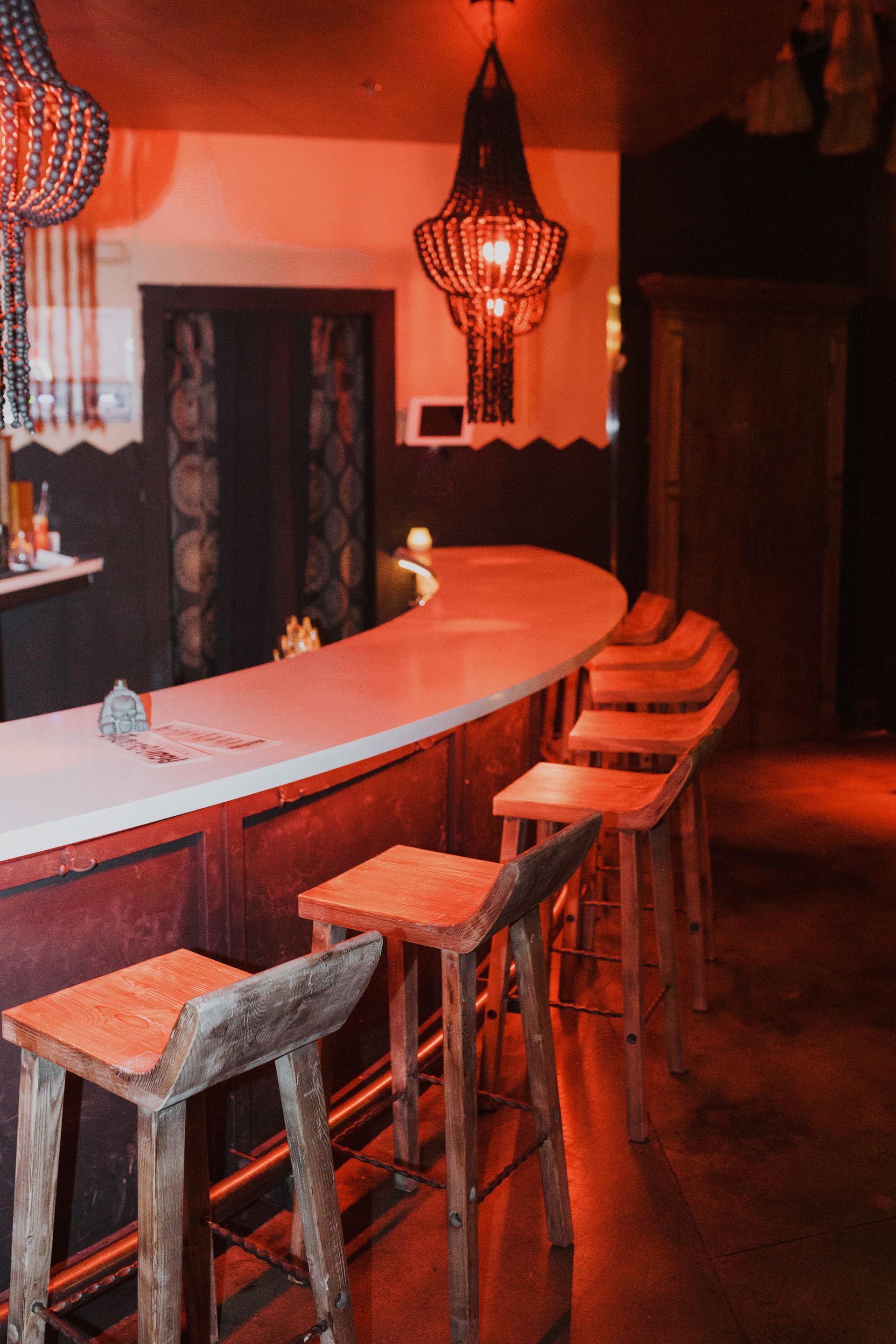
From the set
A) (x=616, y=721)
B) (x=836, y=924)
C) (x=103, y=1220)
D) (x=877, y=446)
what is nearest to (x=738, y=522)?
(x=877, y=446)

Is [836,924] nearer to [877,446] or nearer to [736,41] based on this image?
[736,41]

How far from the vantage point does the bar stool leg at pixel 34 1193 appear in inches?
64.2

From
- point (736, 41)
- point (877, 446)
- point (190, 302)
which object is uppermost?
point (736, 41)

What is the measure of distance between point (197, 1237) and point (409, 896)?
62cm

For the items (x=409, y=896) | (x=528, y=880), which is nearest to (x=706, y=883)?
(x=409, y=896)

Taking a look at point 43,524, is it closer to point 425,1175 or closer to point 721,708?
point 721,708

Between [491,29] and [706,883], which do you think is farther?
[491,29]

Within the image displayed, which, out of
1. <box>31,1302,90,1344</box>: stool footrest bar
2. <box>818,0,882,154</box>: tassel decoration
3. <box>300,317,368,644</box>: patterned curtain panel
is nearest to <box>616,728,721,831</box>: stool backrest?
<box>31,1302,90,1344</box>: stool footrest bar

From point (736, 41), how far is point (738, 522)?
2492 mm

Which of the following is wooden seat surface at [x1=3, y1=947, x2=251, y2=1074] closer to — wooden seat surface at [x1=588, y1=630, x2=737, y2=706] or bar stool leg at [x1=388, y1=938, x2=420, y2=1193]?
bar stool leg at [x1=388, y1=938, x2=420, y2=1193]

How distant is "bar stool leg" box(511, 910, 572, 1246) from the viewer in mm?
2109

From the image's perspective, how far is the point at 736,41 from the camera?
4.14 metres

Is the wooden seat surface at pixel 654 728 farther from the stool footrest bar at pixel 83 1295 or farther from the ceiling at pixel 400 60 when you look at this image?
the ceiling at pixel 400 60

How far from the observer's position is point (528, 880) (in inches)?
73.1
